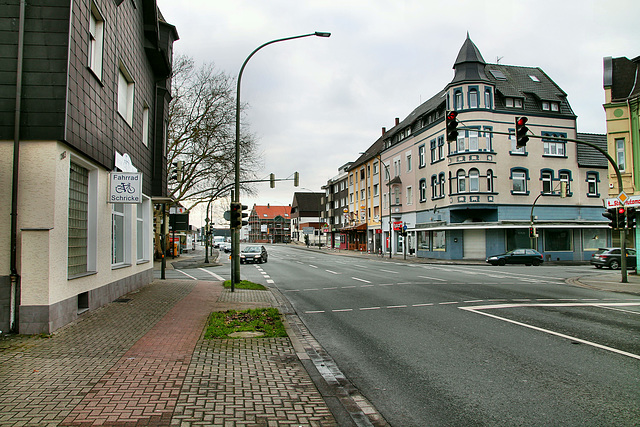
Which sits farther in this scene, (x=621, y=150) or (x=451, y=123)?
(x=621, y=150)

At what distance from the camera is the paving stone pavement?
4234 millimetres

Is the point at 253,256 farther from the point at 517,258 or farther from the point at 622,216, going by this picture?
the point at 622,216

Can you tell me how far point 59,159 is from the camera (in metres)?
7.81

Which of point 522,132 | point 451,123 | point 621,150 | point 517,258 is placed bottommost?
point 517,258

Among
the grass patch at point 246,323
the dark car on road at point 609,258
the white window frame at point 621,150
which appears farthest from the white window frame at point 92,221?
the dark car on road at point 609,258

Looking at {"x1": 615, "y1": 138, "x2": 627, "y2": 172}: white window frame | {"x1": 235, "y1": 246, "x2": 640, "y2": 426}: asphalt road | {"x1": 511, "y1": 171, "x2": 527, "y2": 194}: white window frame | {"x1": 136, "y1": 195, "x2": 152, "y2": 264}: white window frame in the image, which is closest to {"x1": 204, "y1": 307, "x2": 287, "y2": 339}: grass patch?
{"x1": 235, "y1": 246, "x2": 640, "y2": 426}: asphalt road

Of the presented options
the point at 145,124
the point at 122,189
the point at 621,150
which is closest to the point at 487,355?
the point at 122,189

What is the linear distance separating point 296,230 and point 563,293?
342 ft

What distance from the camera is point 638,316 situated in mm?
10352

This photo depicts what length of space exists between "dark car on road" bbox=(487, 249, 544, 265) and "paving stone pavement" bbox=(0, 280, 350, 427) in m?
29.3

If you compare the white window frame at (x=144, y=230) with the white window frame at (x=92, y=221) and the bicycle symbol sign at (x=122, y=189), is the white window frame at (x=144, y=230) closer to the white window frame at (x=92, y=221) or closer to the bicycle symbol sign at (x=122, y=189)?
the bicycle symbol sign at (x=122, y=189)

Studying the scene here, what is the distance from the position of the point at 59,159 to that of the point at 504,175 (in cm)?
3571

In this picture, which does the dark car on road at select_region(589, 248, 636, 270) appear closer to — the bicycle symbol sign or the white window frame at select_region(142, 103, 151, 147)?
the white window frame at select_region(142, 103, 151, 147)

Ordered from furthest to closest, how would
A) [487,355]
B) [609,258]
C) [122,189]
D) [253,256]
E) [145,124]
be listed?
[253,256], [609,258], [145,124], [122,189], [487,355]
